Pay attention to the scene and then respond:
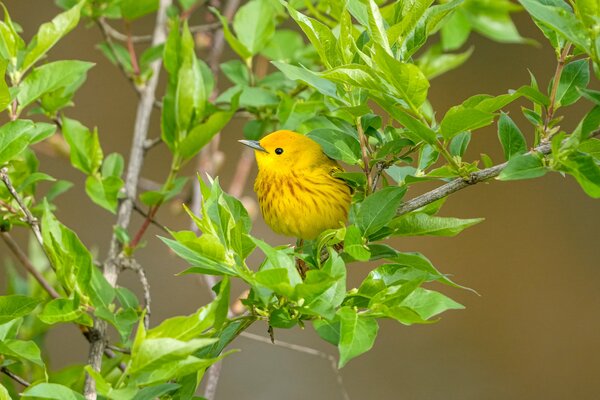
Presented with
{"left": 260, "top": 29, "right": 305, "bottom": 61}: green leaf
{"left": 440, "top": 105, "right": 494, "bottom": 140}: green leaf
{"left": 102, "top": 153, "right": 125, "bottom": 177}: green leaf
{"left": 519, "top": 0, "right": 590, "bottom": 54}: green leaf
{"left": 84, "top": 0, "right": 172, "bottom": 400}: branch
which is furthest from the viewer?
{"left": 260, "top": 29, "right": 305, "bottom": 61}: green leaf

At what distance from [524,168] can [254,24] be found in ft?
2.92

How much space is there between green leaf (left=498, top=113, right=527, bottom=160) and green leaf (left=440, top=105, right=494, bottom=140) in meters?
0.07

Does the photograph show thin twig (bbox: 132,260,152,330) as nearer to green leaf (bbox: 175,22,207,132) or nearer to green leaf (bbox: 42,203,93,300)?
green leaf (bbox: 42,203,93,300)

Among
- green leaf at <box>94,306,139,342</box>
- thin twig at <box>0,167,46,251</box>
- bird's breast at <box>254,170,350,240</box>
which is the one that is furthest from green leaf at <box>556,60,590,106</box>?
thin twig at <box>0,167,46,251</box>

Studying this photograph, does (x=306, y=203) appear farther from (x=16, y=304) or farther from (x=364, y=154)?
(x=16, y=304)

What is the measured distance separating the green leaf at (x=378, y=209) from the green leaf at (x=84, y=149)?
68 cm

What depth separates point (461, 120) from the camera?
1002mm

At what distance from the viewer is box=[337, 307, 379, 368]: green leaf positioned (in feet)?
3.08

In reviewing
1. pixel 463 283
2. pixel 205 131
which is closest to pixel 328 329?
pixel 205 131

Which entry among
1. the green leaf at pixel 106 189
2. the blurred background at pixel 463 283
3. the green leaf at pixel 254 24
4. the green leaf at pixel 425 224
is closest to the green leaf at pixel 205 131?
the green leaf at pixel 106 189

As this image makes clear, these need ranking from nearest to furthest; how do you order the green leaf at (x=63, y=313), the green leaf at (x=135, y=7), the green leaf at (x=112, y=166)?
the green leaf at (x=63, y=313) → the green leaf at (x=112, y=166) → the green leaf at (x=135, y=7)

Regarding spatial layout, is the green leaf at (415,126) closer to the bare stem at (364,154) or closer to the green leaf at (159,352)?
the bare stem at (364,154)

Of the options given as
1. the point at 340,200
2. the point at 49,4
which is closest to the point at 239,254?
the point at 340,200

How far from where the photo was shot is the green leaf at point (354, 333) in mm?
938
